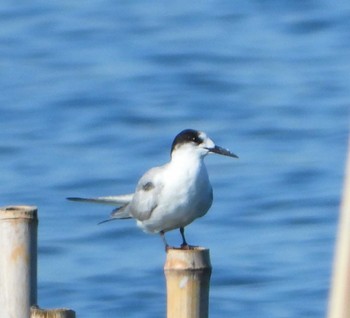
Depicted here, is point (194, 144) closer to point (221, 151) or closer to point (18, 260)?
point (221, 151)

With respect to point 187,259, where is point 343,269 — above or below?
below

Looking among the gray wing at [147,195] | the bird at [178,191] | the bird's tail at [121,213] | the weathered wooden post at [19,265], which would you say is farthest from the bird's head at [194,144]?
the weathered wooden post at [19,265]

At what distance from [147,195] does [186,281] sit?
1556mm

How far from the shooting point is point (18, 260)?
4.94 m

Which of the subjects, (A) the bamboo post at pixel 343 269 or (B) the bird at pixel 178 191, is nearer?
(A) the bamboo post at pixel 343 269

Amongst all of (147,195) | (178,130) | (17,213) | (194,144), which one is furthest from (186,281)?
(178,130)

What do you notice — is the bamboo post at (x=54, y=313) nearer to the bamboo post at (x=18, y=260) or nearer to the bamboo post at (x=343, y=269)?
the bamboo post at (x=18, y=260)

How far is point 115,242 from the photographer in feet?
38.0

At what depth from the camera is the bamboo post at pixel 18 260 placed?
4.87 m

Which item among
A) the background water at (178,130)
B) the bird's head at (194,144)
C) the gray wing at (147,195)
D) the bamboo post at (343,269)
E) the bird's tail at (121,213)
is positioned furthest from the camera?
the background water at (178,130)

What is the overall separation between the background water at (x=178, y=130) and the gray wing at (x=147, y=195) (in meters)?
4.03

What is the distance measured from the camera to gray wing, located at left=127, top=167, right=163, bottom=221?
609cm

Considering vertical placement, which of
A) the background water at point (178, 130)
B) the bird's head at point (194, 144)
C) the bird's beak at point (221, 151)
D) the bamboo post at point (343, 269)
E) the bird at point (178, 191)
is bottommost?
the bamboo post at point (343, 269)

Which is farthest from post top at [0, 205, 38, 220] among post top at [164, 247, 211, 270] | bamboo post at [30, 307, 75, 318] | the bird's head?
the bird's head
